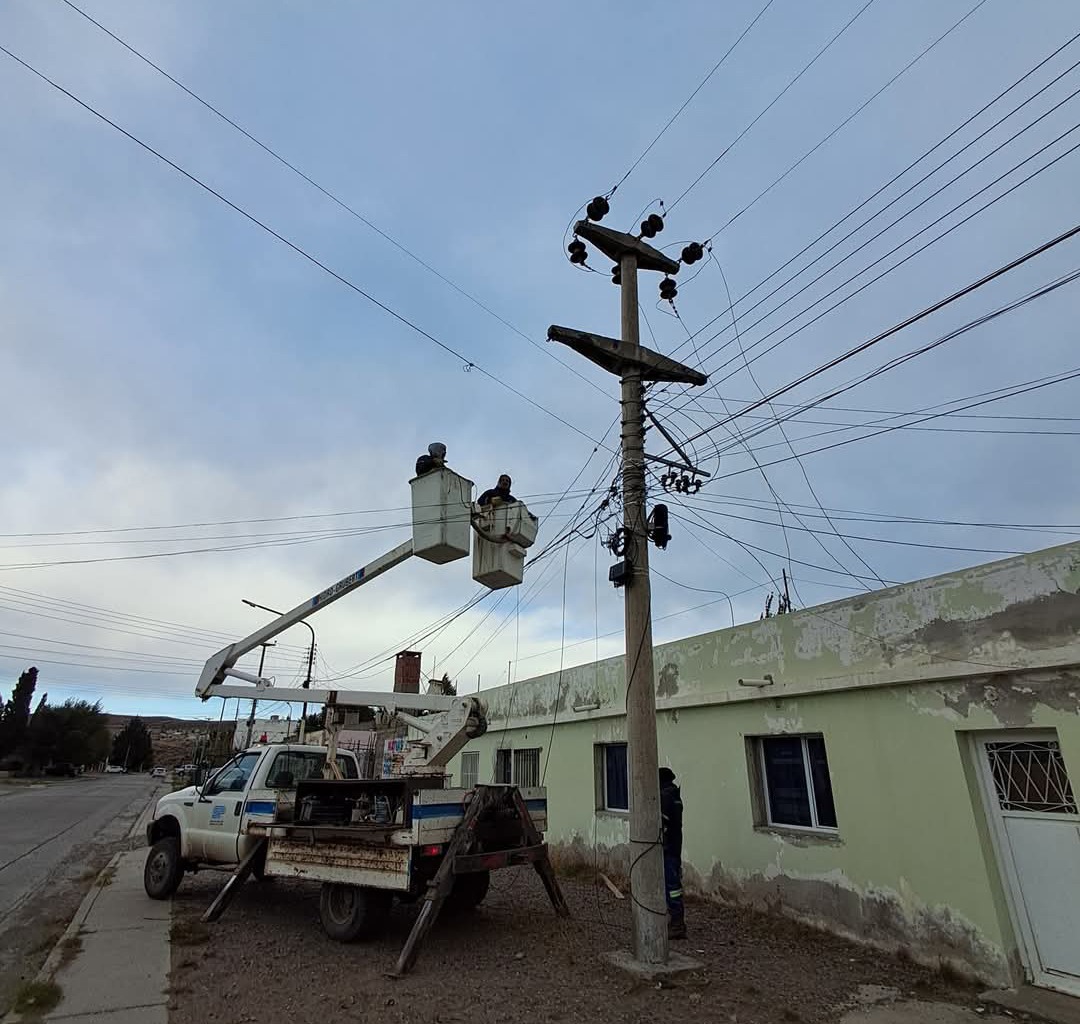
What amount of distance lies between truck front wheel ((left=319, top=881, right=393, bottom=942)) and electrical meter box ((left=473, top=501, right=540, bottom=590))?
11.5ft

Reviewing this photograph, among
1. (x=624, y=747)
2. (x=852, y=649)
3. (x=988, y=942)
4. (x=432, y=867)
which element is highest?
(x=852, y=649)

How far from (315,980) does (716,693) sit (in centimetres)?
611

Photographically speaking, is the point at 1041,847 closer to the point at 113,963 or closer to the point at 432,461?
the point at 432,461

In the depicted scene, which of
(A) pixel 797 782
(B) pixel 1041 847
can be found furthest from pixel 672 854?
(B) pixel 1041 847

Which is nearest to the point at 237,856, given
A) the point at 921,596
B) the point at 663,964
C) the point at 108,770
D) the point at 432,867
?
the point at 432,867

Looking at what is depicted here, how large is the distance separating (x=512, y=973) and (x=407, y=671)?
18.8 meters

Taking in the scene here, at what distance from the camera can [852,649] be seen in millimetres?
8094

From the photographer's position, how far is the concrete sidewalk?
5199 mm

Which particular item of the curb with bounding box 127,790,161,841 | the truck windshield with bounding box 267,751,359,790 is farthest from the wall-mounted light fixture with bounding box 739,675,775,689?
the curb with bounding box 127,790,161,841

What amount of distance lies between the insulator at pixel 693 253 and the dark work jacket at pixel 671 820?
7232mm

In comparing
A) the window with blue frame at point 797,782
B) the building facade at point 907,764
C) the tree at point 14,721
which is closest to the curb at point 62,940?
the building facade at point 907,764

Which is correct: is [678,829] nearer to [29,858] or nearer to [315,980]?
[315,980]

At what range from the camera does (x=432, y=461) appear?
300 inches

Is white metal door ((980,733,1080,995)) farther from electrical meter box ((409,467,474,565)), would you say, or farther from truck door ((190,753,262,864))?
truck door ((190,753,262,864))
